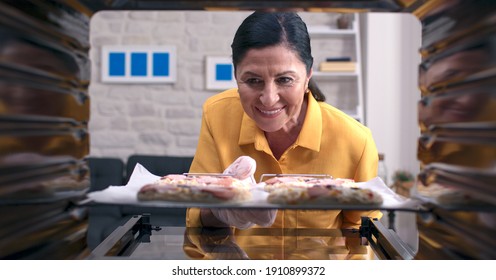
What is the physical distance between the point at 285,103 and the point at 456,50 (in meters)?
0.54

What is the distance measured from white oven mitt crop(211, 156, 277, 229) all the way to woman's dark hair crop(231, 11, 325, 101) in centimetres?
30

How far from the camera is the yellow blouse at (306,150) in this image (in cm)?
132

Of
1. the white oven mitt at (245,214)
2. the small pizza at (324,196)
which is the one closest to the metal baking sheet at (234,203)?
the small pizza at (324,196)

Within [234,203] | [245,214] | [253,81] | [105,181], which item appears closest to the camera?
[234,203]

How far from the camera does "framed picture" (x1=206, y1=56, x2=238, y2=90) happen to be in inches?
142

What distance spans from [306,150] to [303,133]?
0.05 meters

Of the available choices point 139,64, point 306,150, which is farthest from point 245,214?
point 139,64

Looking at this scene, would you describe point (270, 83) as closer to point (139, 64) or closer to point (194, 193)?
point (194, 193)

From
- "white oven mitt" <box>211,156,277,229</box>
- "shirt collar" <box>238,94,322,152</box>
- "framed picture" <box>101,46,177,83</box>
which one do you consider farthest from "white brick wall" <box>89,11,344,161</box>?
"white oven mitt" <box>211,156,277,229</box>

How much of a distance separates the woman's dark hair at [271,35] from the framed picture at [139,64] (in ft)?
7.89

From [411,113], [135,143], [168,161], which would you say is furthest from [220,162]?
[411,113]

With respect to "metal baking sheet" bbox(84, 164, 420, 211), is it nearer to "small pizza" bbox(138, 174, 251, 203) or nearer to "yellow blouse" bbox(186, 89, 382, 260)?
"small pizza" bbox(138, 174, 251, 203)

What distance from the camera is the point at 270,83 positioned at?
119 centimetres

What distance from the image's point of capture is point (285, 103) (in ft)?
4.13
